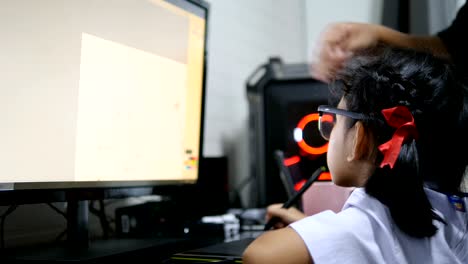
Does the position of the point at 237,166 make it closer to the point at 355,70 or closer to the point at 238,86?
the point at 238,86

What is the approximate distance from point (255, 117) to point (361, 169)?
666 mm

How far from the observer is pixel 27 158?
0.56 metres

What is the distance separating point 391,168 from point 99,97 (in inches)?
15.7

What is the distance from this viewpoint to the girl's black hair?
19.1 inches

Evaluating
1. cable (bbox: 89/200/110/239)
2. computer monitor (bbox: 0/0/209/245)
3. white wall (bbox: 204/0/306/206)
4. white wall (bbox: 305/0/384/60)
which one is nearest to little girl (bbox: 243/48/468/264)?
computer monitor (bbox: 0/0/209/245)

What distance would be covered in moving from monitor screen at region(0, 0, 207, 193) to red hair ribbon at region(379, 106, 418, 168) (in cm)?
39

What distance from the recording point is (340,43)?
2.24ft

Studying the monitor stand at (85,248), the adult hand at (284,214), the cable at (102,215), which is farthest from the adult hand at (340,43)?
the cable at (102,215)

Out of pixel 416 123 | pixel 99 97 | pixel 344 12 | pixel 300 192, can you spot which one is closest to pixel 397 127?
pixel 416 123

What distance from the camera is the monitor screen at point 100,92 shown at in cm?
56

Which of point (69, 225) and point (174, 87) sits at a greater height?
point (174, 87)

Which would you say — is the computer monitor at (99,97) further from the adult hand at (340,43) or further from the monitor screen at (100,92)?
the adult hand at (340,43)

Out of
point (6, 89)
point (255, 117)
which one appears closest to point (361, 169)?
point (6, 89)

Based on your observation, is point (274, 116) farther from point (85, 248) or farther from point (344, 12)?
point (344, 12)
